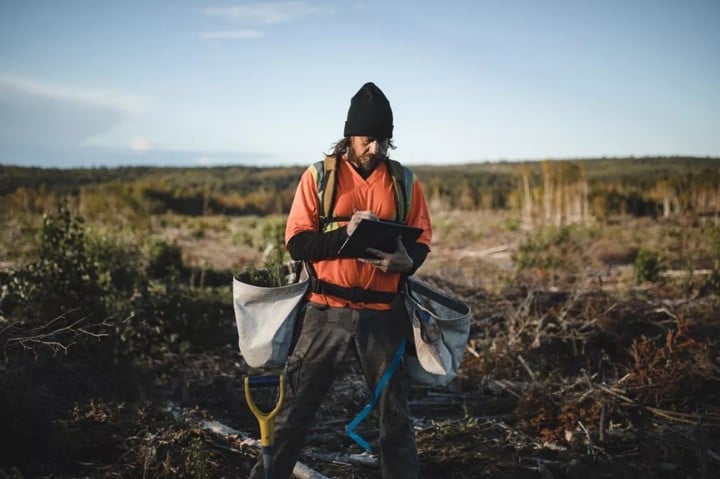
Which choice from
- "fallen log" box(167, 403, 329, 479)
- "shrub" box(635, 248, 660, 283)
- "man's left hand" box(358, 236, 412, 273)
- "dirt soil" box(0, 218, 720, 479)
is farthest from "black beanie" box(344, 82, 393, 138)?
"shrub" box(635, 248, 660, 283)

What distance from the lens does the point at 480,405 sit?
562cm

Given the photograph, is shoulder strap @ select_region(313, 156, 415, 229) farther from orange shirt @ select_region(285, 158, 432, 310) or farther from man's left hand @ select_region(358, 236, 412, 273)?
man's left hand @ select_region(358, 236, 412, 273)

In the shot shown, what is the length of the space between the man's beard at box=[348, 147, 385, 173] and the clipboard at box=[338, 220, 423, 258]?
41 centimetres

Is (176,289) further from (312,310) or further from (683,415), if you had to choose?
(683,415)

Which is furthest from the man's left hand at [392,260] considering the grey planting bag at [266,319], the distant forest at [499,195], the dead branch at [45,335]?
the distant forest at [499,195]

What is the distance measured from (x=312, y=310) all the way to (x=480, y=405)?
3.02 m

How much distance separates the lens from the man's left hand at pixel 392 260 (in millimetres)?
3014

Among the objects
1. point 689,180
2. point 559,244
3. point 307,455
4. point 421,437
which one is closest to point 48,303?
point 307,455

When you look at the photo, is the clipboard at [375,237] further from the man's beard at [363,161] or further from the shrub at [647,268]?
the shrub at [647,268]

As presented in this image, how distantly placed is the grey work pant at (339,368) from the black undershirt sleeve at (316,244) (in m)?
0.29

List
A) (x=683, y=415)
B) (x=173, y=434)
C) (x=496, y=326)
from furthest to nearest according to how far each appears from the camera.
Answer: (x=496, y=326), (x=683, y=415), (x=173, y=434)

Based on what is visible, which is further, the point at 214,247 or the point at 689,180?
the point at 689,180

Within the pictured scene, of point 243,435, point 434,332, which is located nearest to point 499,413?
point 243,435

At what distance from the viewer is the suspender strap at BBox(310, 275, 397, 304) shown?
311 cm
